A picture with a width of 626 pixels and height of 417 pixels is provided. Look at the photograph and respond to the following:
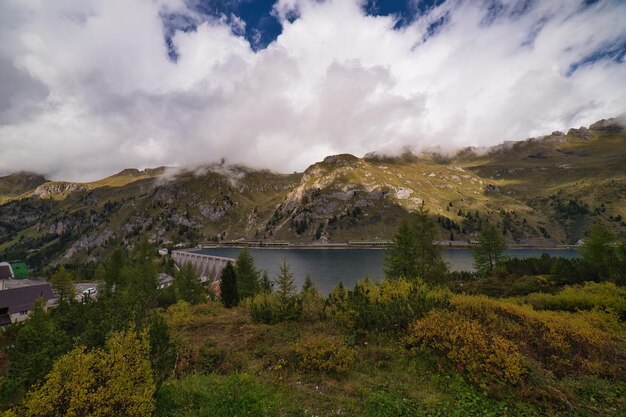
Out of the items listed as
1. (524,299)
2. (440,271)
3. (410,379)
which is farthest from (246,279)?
(410,379)

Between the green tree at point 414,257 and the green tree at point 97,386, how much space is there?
31.3 metres

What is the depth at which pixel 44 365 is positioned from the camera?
8227 millimetres

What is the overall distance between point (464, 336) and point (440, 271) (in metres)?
30.7

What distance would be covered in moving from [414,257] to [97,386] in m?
36.1

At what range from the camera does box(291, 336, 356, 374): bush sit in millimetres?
12477

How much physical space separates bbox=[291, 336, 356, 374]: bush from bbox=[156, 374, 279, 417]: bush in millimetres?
2368

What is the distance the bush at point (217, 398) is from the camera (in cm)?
938

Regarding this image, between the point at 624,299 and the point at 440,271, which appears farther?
the point at 440,271

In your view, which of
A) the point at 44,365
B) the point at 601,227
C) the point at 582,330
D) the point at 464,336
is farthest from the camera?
the point at 601,227

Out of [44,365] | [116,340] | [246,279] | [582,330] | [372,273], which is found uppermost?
[116,340]

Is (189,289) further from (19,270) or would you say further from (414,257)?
(19,270)

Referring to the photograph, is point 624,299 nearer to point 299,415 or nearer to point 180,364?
point 299,415

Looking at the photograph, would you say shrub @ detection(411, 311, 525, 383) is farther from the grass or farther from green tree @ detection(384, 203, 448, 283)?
green tree @ detection(384, 203, 448, 283)

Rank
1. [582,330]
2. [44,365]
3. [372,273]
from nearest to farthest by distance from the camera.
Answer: [44,365] < [582,330] < [372,273]
